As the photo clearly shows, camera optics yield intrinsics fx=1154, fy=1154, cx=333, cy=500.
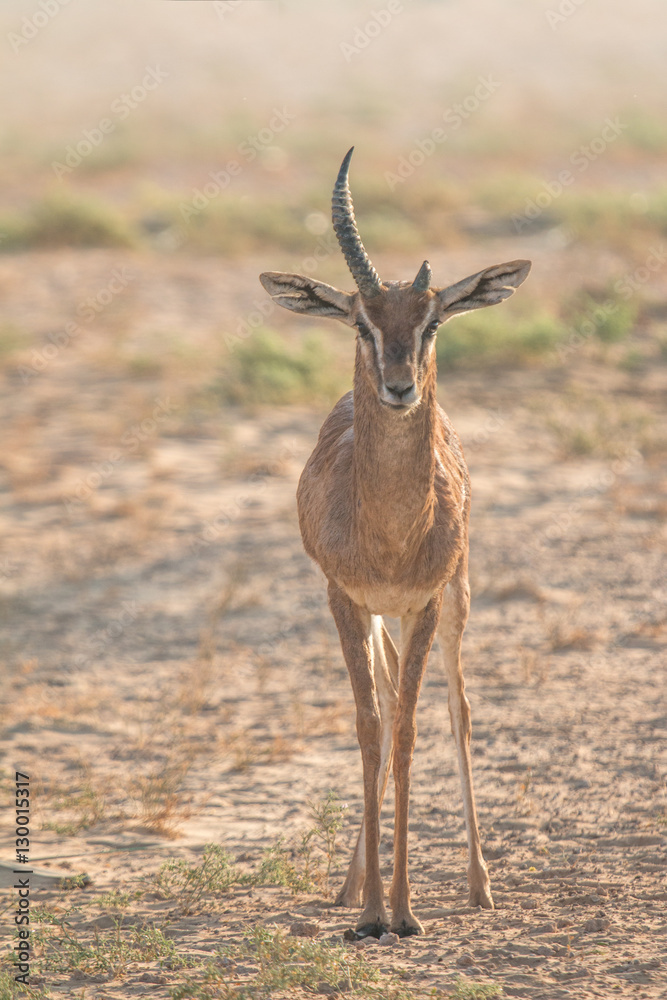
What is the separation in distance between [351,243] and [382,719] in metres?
2.34

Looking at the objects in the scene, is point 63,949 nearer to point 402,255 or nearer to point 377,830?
point 377,830

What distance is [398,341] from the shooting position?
4410 millimetres

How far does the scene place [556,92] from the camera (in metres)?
67.0

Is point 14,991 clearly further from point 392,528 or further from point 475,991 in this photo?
point 392,528

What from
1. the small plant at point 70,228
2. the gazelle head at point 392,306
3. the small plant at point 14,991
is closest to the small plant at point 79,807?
the small plant at point 14,991

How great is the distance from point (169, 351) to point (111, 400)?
176cm

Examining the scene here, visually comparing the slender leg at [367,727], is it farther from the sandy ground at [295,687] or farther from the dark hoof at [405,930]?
the sandy ground at [295,687]

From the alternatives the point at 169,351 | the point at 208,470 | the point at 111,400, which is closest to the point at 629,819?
the point at 208,470

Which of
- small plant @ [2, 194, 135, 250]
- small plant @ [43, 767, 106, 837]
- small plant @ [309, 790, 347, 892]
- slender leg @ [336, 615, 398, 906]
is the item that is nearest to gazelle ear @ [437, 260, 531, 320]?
slender leg @ [336, 615, 398, 906]

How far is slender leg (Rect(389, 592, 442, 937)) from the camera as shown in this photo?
4.66m

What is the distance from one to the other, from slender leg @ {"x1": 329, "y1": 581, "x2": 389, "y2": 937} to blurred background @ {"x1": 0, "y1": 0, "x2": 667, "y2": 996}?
1.10 meters

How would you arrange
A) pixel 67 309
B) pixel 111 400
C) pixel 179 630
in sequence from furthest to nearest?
pixel 67 309, pixel 111 400, pixel 179 630

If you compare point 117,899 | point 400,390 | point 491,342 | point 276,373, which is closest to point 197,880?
point 117,899

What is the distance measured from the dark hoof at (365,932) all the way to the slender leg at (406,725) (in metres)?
0.10
